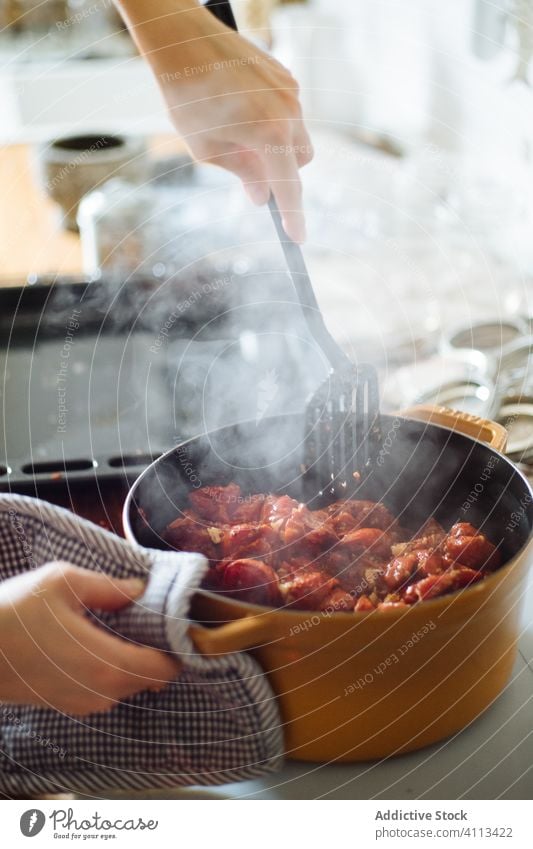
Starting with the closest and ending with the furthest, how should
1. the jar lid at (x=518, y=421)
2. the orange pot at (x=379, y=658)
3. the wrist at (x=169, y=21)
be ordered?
the orange pot at (x=379, y=658) → the wrist at (x=169, y=21) → the jar lid at (x=518, y=421)

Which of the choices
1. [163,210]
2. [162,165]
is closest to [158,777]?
[163,210]

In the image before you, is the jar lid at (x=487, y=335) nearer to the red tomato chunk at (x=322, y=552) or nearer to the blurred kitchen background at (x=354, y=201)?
the blurred kitchen background at (x=354, y=201)

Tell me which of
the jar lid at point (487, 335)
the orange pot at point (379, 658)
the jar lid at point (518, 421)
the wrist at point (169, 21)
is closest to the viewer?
the orange pot at point (379, 658)

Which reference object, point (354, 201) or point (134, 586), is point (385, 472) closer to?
point (134, 586)

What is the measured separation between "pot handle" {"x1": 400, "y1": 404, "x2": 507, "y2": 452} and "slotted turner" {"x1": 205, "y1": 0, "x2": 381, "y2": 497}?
0.11 feet

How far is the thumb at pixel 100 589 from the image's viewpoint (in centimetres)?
34

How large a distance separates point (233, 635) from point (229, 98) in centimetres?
30

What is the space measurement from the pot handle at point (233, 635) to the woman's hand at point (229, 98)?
0.77 feet

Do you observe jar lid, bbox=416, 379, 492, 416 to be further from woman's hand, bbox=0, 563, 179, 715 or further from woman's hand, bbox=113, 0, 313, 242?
woman's hand, bbox=0, 563, 179, 715

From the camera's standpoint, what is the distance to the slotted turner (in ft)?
1.42

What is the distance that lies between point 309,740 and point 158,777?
0.22 feet

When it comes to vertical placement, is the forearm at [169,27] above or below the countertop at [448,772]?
above

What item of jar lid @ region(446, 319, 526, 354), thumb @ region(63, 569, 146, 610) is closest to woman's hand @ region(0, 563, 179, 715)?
thumb @ region(63, 569, 146, 610)

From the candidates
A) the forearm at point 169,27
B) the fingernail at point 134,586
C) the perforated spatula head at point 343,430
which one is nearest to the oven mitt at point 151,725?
the fingernail at point 134,586
